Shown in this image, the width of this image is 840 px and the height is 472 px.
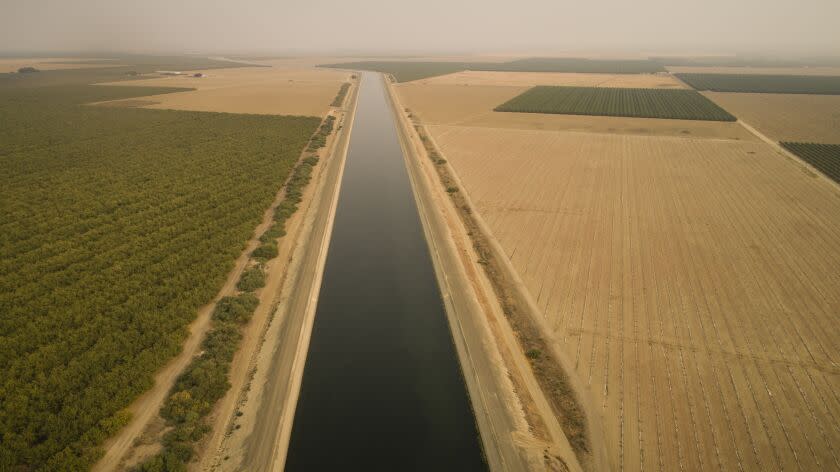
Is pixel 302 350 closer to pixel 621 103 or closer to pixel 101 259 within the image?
pixel 101 259

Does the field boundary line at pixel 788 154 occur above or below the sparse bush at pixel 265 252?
above

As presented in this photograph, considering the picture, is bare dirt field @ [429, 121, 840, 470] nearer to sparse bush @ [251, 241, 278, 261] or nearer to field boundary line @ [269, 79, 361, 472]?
field boundary line @ [269, 79, 361, 472]

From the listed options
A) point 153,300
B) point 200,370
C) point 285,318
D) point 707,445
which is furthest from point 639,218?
point 153,300

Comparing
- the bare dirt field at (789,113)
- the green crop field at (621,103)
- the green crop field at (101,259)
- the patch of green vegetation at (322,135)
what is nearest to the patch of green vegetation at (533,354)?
the green crop field at (101,259)

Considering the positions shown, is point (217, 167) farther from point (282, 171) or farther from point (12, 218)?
point (12, 218)

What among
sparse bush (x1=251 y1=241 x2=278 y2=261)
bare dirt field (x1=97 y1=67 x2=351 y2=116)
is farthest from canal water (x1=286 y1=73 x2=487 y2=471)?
bare dirt field (x1=97 y1=67 x2=351 y2=116)

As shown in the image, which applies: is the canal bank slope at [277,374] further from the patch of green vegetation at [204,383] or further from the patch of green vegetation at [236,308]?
the patch of green vegetation at [236,308]

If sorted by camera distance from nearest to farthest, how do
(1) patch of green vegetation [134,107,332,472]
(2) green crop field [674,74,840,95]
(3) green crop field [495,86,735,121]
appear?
(1) patch of green vegetation [134,107,332,472], (3) green crop field [495,86,735,121], (2) green crop field [674,74,840,95]
